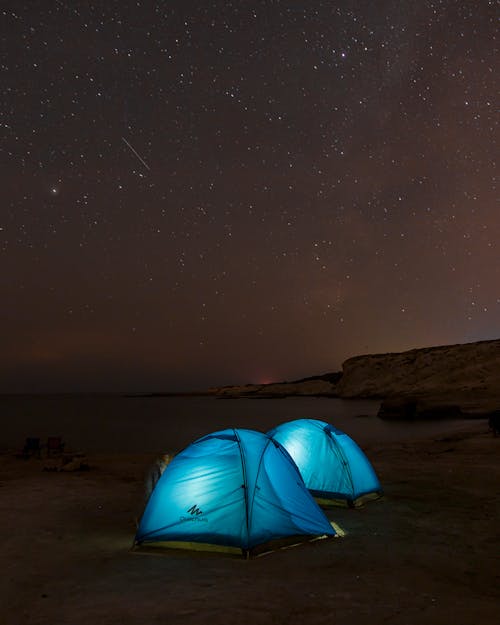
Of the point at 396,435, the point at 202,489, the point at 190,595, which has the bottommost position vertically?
the point at 396,435

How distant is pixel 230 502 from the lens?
7.11 meters

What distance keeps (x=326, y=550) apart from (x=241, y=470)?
1707mm

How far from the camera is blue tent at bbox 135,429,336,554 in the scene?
22.9ft

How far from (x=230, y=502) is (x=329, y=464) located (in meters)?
3.86

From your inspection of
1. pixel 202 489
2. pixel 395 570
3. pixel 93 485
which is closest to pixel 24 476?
pixel 93 485

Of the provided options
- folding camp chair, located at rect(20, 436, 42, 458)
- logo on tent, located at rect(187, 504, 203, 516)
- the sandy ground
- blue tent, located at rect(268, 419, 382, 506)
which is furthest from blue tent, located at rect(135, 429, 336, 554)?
folding camp chair, located at rect(20, 436, 42, 458)

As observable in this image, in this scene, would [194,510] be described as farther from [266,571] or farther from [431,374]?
[431,374]

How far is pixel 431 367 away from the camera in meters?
90.8

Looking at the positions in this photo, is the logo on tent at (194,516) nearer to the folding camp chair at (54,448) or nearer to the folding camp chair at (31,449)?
the folding camp chair at (54,448)

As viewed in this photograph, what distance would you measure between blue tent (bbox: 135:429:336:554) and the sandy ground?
291 millimetres

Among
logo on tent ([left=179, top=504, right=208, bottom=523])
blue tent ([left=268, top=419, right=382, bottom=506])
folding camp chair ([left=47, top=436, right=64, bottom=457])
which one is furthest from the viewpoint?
folding camp chair ([left=47, top=436, right=64, bottom=457])

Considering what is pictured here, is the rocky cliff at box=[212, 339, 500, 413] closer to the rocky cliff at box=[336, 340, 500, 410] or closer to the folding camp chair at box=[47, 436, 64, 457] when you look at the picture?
the rocky cliff at box=[336, 340, 500, 410]

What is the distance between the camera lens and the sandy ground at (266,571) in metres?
4.68

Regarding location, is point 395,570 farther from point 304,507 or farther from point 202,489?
point 202,489
